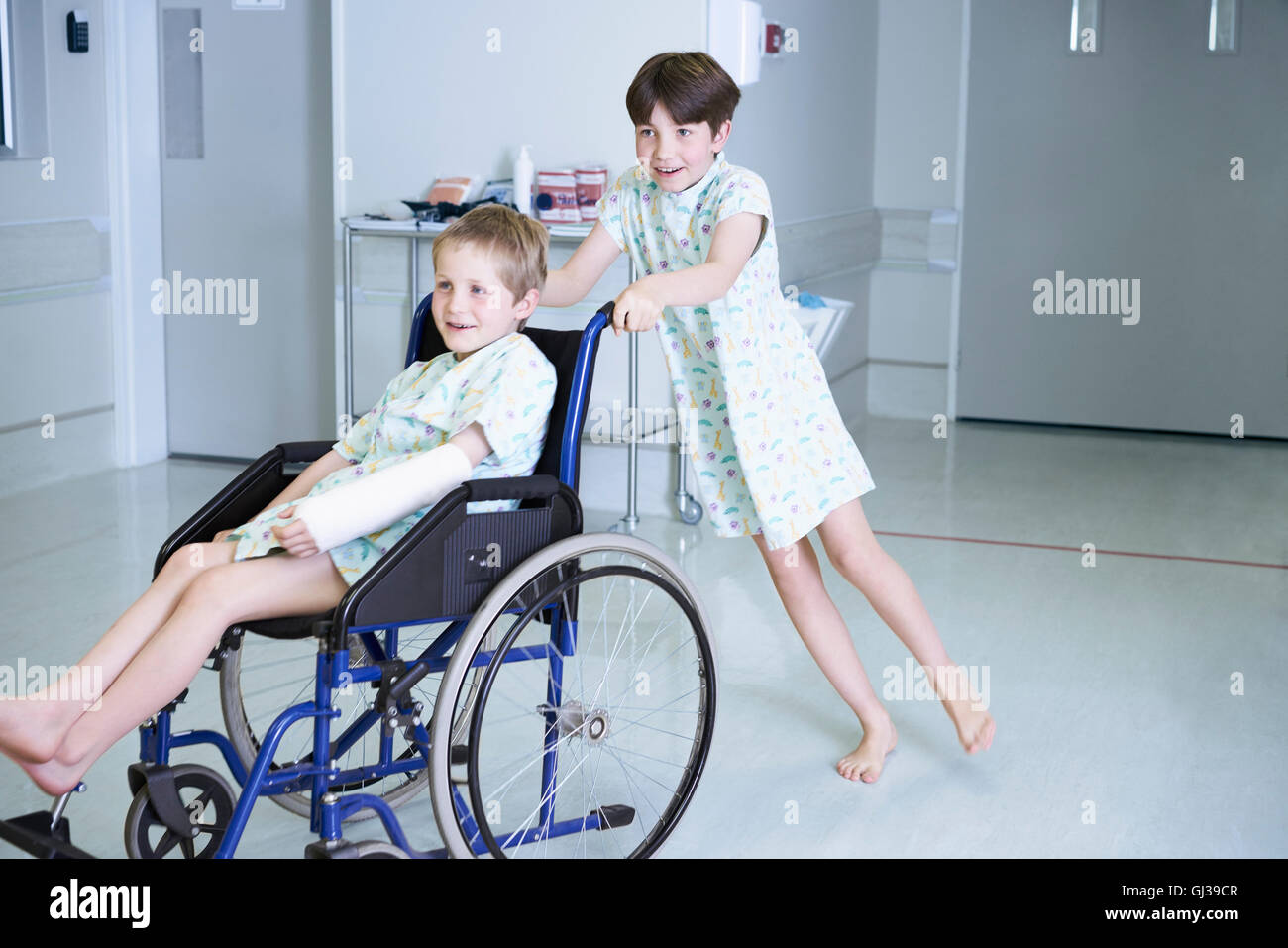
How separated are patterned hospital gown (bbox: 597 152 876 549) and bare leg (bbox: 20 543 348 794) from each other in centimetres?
70

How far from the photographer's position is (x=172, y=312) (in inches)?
176

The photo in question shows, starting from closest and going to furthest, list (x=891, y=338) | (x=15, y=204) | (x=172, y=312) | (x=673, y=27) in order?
(x=673, y=27), (x=15, y=204), (x=172, y=312), (x=891, y=338)

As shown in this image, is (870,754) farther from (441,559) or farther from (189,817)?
(189,817)

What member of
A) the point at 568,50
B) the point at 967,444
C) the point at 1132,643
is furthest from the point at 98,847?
the point at 967,444

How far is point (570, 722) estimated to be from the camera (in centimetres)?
181

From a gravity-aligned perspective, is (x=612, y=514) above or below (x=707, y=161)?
below

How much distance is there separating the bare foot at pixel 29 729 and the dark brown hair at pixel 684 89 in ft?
3.46

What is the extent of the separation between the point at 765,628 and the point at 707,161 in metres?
1.28

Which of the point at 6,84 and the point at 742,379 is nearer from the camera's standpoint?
the point at 742,379

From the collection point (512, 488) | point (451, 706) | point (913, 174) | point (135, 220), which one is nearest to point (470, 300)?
point (512, 488)

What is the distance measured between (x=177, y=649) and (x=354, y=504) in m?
0.26

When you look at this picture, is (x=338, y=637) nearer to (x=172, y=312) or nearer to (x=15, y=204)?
(x=15, y=204)

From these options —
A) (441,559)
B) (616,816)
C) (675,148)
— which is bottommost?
(616,816)

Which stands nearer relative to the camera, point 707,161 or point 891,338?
point 707,161
